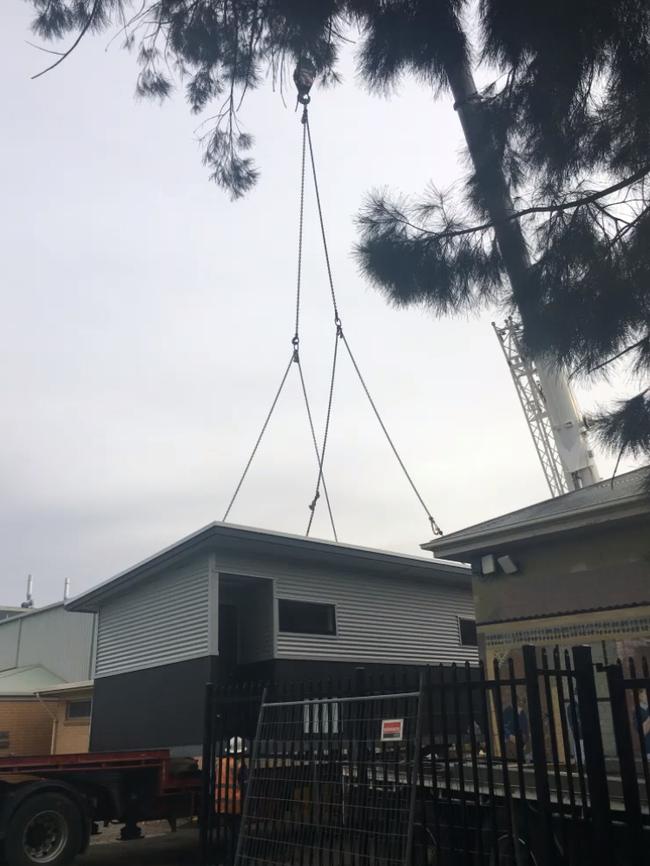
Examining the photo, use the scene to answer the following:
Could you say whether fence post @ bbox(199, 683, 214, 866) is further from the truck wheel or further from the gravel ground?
the gravel ground

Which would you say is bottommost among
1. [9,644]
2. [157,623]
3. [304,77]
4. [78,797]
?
[78,797]

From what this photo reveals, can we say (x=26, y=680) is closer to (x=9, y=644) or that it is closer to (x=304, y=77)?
(x=9, y=644)

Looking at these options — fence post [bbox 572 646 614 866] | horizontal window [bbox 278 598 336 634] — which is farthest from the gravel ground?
fence post [bbox 572 646 614 866]

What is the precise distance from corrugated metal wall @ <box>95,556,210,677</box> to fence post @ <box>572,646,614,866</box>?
28.5ft

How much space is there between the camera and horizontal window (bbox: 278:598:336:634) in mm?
14078

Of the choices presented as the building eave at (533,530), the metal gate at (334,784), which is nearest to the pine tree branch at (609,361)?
the metal gate at (334,784)

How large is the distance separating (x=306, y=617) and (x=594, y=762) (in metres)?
9.69

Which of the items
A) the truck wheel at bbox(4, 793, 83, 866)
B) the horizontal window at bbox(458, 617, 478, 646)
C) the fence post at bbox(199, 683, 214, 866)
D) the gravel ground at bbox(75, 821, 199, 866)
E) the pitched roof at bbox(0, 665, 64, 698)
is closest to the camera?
the fence post at bbox(199, 683, 214, 866)

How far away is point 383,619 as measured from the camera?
51.1 ft

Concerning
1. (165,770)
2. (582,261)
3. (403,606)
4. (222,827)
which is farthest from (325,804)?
(403,606)

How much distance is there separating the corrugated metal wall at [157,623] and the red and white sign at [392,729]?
7.77 metres

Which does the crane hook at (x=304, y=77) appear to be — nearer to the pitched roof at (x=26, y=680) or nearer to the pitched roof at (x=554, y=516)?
the pitched roof at (x=554, y=516)

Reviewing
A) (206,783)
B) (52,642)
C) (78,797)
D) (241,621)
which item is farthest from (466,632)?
(52,642)

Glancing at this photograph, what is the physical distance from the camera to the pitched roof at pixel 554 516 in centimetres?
973
